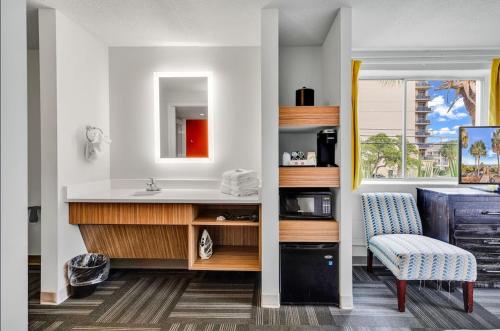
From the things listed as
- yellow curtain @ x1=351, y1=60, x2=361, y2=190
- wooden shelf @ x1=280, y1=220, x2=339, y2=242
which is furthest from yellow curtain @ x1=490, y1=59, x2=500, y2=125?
wooden shelf @ x1=280, y1=220, x2=339, y2=242

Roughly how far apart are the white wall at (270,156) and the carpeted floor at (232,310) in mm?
250

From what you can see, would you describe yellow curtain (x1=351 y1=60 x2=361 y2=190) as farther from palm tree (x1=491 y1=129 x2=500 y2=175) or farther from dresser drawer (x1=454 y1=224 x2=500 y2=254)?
palm tree (x1=491 y1=129 x2=500 y2=175)

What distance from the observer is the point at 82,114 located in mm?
2717

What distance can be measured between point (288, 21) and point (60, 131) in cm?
220

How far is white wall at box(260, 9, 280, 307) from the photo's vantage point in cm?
231

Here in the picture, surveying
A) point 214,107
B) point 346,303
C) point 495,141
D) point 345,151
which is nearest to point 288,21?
point 214,107

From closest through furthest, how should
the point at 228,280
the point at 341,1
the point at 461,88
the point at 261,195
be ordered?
the point at 341,1, the point at 261,195, the point at 228,280, the point at 461,88

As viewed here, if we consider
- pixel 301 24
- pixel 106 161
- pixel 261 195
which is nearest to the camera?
pixel 261 195

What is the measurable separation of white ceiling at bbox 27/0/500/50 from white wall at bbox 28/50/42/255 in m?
0.30

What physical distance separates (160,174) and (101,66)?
51.4 inches

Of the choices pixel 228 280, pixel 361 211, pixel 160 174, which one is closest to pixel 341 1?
pixel 361 211

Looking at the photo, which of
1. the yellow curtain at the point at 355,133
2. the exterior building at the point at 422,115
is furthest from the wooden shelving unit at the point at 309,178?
the exterior building at the point at 422,115

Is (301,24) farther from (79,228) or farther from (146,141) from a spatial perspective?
(79,228)

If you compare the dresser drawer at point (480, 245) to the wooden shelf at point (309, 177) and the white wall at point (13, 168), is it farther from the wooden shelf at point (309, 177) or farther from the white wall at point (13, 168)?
the white wall at point (13, 168)
